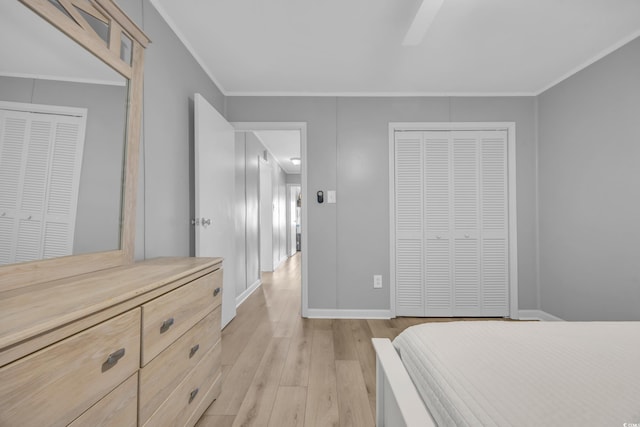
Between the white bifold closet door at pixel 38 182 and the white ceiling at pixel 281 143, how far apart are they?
2.85 metres

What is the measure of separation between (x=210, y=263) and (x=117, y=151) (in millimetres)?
720

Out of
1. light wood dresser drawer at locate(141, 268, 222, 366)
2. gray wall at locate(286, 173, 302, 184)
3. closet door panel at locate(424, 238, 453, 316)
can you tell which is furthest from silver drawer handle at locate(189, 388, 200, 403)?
gray wall at locate(286, 173, 302, 184)

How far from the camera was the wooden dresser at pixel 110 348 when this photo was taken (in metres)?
0.65

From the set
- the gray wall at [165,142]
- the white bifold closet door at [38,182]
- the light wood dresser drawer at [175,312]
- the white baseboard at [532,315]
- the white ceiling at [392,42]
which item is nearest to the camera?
the white bifold closet door at [38,182]

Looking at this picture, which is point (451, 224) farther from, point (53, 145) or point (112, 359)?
point (53, 145)

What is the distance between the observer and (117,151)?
4.61 feet

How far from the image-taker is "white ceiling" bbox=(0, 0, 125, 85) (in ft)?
3.07

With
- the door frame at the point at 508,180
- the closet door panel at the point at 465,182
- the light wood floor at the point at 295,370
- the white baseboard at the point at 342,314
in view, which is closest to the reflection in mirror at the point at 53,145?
the light wood floor at the point at 295,370

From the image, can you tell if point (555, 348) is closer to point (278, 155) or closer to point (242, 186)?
point (242, 186)

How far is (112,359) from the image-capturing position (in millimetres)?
883

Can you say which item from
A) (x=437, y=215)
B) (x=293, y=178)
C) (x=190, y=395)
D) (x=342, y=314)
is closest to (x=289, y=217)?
(x=293, y=178)

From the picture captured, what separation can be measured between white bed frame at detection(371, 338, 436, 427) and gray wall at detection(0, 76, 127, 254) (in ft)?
4.35

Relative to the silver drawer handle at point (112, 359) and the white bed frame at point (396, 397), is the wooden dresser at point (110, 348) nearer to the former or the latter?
the silver drawer handle at point (112, 359)

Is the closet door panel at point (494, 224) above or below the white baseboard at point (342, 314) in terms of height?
above
